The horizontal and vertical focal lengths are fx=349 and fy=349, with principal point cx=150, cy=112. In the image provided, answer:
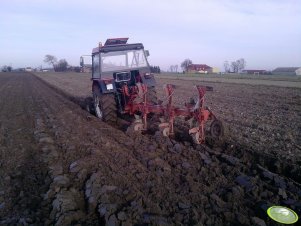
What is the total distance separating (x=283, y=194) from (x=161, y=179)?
167cm

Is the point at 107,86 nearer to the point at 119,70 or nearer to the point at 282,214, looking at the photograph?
the point at 119,70

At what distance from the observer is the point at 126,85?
923 cm

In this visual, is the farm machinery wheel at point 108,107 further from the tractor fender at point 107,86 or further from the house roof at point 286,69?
the house roof at point 286,69

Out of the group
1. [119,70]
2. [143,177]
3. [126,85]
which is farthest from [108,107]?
[143,177]

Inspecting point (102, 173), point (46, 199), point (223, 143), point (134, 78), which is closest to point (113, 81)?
point (134, 78)

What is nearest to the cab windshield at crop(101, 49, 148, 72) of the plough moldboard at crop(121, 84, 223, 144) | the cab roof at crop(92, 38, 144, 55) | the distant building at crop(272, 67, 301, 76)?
the cab roof at crop(92, 38, 144, 55)

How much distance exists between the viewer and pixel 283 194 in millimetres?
4520

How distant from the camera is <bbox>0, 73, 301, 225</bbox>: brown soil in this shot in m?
4.10

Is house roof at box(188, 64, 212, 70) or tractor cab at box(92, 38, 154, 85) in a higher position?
tractor cab at box(92, 38, 154, 85)

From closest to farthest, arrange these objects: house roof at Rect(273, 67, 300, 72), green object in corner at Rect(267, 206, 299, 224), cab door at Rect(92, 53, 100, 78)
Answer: green object in corner at Rect(267, 206, 299, 224)
cab door at Rect(92, 53, 100, 78)
house roof at Rect(273, 67, 300, 72)

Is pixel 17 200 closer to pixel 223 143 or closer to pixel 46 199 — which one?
pixel 46 199

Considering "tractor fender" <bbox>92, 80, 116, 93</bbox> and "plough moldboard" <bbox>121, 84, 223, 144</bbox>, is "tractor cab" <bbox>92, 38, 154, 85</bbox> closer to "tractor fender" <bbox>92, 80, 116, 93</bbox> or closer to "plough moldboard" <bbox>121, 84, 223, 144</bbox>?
"tractor fender" <bbox>92, 80, 116, 93</bbox>

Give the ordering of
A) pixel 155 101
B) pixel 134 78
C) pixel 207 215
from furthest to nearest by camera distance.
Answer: pixel 134 78 → pixel 155 101 → pixel 207 215

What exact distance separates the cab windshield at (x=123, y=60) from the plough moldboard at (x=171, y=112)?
0.88 metres
